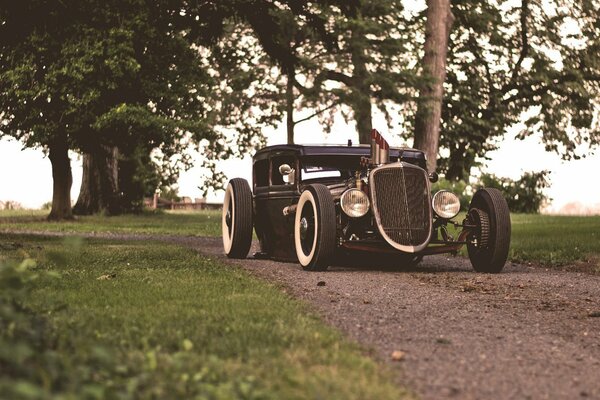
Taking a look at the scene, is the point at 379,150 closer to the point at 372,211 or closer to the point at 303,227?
the point at 372,211

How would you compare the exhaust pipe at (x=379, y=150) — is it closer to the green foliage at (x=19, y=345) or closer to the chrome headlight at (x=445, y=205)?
the chrome headlight at (x=445, y=205)

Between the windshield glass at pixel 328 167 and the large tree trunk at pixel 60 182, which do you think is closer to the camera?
the windshield glass at pixel 328 167

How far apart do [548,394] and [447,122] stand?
1147 inches

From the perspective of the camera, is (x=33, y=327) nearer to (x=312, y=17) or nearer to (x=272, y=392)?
(x=272, y=392)

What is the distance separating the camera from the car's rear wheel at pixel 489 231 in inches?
452

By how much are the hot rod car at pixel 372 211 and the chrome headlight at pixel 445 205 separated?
13 millimetres

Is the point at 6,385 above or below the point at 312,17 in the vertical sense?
below

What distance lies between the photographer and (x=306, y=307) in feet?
25.2

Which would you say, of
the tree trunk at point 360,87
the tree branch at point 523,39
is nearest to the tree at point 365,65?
the tree trunk at point 360,87

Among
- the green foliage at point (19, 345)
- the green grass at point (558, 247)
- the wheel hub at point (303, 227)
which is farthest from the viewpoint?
the green grass at point (558, 247)

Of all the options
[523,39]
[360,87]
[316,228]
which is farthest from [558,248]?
[523,39]

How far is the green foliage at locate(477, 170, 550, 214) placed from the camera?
36.9 meters

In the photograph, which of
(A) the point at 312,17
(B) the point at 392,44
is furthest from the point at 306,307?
(B) the point at 392,44

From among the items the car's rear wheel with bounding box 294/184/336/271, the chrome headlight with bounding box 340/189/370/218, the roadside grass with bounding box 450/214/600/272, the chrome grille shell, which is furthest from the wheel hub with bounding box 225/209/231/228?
the roadside grass with bounding box 450/214/600/272
